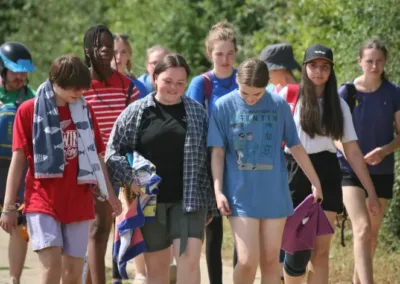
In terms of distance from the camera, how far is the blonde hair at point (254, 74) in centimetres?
640

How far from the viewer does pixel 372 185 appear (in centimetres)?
730

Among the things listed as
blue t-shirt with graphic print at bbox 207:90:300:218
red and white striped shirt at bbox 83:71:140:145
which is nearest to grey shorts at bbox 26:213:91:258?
blue t-shirt with graphic print at bbox 207:90:300:218

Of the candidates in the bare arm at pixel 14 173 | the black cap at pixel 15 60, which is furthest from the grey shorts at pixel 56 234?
the black cap at pixel 15 60

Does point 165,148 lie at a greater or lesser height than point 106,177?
greater

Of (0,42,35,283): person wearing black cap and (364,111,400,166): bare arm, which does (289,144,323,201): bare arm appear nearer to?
(364,111,400,166): bare arm

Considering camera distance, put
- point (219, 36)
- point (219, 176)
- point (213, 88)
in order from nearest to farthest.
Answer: point (219, 176) → point (213, 88) → point (219, 36)

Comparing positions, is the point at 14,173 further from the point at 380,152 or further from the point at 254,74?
the point at 380,152

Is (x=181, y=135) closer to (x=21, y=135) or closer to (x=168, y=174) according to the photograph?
(x=168, y=174)

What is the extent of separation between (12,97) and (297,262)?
257 cm

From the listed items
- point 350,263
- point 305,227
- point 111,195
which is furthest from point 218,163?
point 350,263

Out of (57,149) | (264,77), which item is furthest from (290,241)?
(57,149)

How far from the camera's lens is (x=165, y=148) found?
21.0 feet

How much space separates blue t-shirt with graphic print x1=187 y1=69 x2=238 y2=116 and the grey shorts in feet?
5.34

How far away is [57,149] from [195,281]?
48.5 inches
